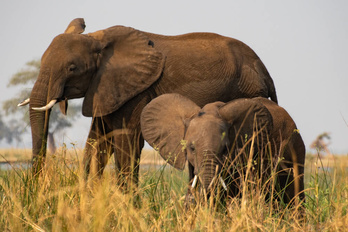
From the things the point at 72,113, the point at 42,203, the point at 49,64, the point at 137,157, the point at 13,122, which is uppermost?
the point at 49,64

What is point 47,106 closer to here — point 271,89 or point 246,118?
point 246,118

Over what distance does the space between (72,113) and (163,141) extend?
98.7ft

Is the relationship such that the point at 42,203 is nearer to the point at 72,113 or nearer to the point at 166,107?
the point at 166,107

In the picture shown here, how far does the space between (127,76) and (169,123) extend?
1.91 metres

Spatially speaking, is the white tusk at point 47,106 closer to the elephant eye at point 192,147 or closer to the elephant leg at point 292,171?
the elephant eye at point 192,147

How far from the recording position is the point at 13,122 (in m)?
44.7

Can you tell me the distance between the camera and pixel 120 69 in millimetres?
8164

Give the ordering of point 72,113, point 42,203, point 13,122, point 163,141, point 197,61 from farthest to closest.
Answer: point 13,122 < point 72,113 < point 197,61 < point 163,141 < point 42,203

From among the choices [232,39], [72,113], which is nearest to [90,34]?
[232,39]

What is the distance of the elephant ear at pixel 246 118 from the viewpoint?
6.15 m

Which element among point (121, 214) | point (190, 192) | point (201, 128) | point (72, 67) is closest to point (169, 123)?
point (201, 128)

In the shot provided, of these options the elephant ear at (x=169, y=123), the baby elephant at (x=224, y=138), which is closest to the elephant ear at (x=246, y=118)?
the baby elephant at (x=224, y=138)

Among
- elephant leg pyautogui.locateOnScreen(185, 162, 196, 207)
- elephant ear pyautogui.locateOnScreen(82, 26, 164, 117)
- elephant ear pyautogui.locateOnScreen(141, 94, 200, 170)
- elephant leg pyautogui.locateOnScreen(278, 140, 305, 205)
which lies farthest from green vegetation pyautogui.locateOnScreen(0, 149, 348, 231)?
elephant ear pyautogui.locateOnScreen(82, 26, 164, 117)

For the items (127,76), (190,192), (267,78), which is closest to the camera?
(190,192)
